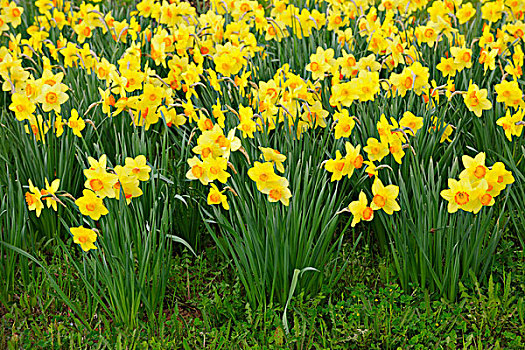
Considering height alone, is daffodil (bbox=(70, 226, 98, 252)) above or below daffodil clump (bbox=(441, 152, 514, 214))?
below

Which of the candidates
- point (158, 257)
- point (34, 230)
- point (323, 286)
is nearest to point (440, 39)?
point (323, 286)

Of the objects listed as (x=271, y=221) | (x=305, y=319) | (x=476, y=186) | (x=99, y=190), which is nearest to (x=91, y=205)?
(x=99, y=190)

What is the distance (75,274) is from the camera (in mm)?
2432

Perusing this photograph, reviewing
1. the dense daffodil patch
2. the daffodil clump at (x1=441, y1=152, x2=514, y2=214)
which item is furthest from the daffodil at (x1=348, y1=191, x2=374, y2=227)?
the daffodil clump at (x1=441, y1=152, x2=514, y2=214)

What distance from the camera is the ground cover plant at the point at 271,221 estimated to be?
2.10m

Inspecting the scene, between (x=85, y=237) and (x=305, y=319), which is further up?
(x=85, y=237)

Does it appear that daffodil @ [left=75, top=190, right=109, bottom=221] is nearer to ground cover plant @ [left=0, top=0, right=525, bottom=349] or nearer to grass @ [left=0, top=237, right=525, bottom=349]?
ground cover plant @ [left=0, top=0, right=525, bottom=349]

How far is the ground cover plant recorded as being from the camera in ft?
6.88

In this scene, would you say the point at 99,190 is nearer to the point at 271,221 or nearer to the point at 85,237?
the point at 85,237

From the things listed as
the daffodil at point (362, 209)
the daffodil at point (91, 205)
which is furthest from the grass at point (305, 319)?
the daffodil at point (91, 205)

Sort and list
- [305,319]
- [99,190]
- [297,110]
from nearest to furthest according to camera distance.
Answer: [99,190] < [305,319] < [297,110]

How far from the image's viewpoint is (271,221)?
2.11 meters

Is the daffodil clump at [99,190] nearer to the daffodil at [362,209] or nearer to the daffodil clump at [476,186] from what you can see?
the daffodil at [362,209]

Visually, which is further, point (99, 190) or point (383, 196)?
point (383, 196)
